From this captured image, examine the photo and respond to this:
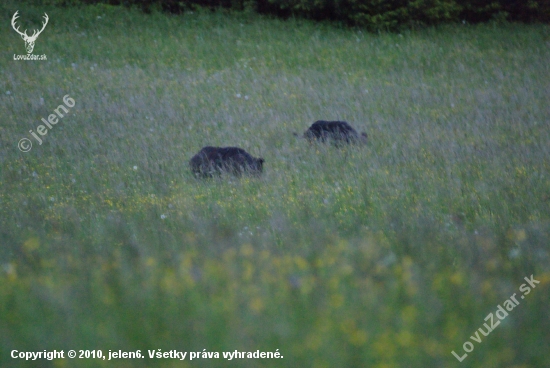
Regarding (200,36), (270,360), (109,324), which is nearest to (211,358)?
(270,360)

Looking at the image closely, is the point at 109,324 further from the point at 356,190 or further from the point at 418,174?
the point at 418,174

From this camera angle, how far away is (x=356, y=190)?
22.1 feet

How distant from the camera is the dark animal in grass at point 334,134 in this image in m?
9.25

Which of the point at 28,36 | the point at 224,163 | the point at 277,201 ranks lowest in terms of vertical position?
the point at 277,201

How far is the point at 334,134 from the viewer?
932cm

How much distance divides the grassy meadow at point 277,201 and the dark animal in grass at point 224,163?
22 centimetres

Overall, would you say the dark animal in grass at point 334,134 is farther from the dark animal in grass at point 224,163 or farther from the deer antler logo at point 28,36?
the deer antler logo at point 28,36

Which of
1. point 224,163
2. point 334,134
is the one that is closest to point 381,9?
point 334,134

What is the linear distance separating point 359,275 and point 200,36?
16.0 m

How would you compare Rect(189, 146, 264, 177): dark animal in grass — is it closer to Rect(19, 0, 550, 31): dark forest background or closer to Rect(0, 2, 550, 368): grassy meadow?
Rect(0, 2, 550, 368): grassy meadow

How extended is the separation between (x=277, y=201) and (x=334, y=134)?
3.25 m

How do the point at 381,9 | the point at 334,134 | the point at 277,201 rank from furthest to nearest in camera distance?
the point at 381,9
the point at 334,134
the point at 277,201

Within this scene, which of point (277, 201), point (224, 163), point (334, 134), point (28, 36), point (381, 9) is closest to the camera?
point (277, 201)

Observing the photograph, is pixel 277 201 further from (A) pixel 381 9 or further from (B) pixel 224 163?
(A) pixel 381 9
